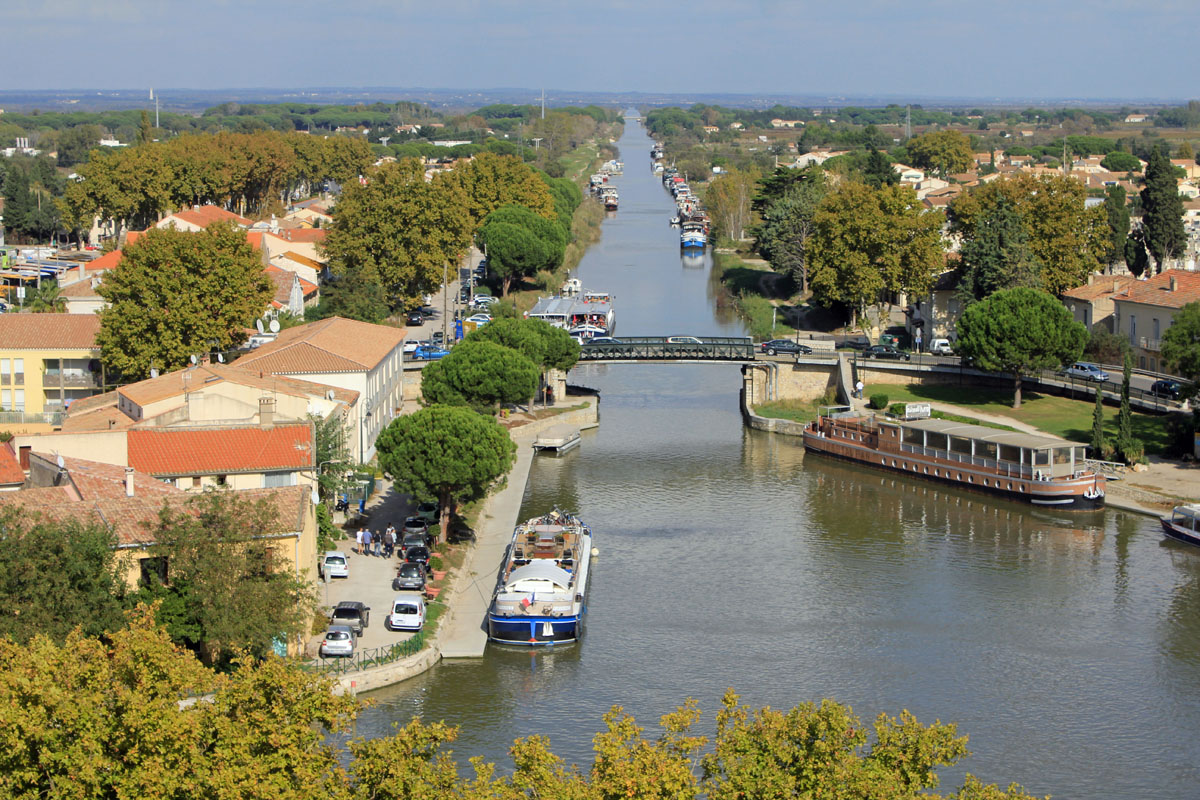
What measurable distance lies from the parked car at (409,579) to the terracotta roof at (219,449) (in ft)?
14.1

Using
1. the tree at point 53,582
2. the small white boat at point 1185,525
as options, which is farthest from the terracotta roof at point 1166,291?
the tree at point 53,582

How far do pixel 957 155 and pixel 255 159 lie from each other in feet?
275

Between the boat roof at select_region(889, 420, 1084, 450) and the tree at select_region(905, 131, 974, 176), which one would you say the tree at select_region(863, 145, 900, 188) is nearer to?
the tree at select_region(905, 131, 974, 176)

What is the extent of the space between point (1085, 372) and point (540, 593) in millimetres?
35576

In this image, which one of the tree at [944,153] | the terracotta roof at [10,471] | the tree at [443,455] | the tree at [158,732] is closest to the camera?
Answer: the tree at [158,732]

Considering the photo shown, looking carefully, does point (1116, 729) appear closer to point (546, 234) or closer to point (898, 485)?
point (898, 485)

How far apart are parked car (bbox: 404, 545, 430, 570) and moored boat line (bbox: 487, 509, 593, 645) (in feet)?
6.98

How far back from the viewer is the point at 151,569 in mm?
32312

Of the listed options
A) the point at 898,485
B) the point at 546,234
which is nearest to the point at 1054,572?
the point at 898,485

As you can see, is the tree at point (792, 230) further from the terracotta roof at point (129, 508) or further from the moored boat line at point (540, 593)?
the terracotta roof at point (129, 508)

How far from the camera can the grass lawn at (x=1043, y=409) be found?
57750 mm

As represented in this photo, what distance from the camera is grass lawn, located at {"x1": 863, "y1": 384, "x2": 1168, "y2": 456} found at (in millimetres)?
57750

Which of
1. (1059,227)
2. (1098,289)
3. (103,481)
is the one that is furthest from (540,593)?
(1059,227)

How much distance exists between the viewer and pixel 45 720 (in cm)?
2203
